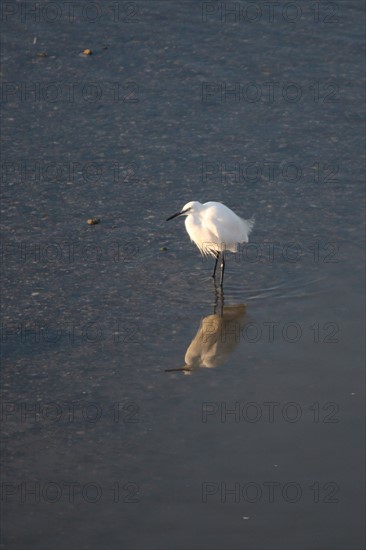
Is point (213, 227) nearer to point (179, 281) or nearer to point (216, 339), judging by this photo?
point (179, 281)

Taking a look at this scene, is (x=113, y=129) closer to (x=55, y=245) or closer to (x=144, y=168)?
(x=144, y=168)

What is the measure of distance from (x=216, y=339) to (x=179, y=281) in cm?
113

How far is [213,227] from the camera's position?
11.9 m

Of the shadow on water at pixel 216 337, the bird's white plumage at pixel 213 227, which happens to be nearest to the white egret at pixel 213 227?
the bird's white plumage at pixel 213 227

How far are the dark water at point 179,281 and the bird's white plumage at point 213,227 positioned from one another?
1.92 ft

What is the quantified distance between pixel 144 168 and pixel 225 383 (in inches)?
186

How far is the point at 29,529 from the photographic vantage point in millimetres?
8789

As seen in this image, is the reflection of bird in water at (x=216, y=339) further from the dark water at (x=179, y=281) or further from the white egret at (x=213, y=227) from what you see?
the white egret at (x=213, y=227)

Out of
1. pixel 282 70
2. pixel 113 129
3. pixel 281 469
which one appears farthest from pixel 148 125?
pixel 281 469

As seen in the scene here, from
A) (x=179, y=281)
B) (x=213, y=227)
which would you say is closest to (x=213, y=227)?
(x=213, y=227)

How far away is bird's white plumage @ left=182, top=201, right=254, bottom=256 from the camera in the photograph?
11.9 m

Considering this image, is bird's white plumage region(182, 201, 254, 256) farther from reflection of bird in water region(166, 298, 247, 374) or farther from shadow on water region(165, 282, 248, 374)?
reflection of bird in water region(166, 298, 247, 374)

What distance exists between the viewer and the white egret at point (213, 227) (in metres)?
11.9

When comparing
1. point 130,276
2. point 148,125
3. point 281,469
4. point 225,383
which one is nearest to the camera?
point 281,469
